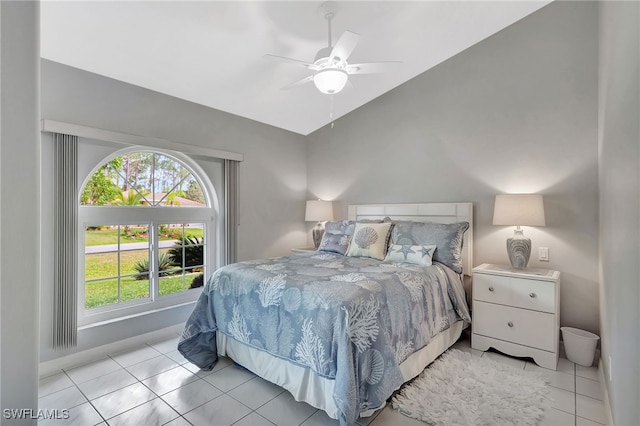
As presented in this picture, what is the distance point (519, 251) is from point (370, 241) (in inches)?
52.1

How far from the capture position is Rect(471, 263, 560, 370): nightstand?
2.40m

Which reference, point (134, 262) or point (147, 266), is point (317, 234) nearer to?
point (147, 266)

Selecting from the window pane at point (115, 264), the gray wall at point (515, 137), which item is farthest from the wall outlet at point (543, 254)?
the window pane at point (115, 264)

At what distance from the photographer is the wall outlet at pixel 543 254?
281 centimetres

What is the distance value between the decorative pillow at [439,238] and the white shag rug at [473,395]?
2.82 ft

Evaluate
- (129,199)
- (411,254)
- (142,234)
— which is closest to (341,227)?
(411,254)

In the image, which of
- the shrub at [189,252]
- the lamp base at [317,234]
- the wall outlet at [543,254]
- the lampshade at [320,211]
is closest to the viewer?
the wall outlet at [543,254]

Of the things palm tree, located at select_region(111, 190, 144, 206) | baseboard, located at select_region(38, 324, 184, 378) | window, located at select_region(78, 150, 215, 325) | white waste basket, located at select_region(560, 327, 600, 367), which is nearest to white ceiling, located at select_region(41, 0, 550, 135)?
window, located at select_region(78, 150, 215, 325)

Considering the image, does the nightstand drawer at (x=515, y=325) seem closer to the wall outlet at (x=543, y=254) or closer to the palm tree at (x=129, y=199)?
the wall outlet at (x=543, y=254)

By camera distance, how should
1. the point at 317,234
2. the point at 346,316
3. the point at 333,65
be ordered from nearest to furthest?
the point at 346,316 < the point at 333,65 < the point at 317,234

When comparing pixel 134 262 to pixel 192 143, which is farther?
pixel 192 143

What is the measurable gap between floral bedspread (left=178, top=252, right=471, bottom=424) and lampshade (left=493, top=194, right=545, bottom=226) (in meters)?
0.68

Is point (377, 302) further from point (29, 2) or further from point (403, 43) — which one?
point (403, 43)

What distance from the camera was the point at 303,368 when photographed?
1.90 m
